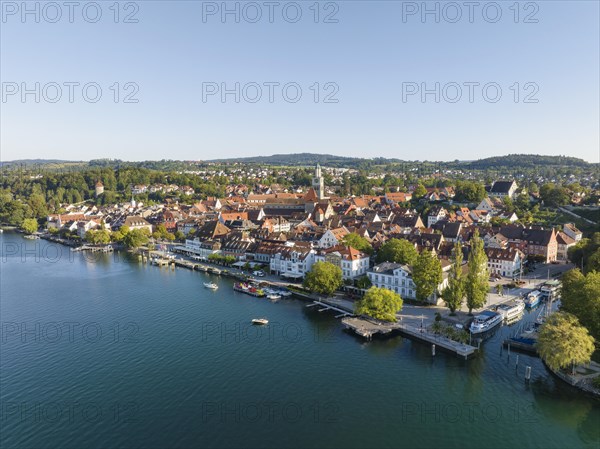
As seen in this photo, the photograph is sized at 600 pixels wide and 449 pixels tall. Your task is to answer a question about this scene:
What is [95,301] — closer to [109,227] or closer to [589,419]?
[589,419]

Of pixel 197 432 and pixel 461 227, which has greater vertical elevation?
pixel 461 227

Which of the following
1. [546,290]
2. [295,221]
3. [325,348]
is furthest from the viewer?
[295,221]

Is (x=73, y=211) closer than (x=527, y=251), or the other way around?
(x=527, y=251)

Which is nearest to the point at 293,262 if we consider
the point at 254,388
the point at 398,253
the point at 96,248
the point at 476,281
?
the point at 398,253

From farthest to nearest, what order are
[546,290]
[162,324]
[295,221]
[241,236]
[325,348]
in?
1. [295,221]
2. [241,236]
3. [546,290]
4. [162,324]
5. [325,348]

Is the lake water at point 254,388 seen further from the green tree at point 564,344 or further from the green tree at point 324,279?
the green tree at point 324,279

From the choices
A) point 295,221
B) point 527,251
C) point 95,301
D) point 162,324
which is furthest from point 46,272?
point 527,251

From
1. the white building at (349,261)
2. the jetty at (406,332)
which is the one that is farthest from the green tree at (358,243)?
the jetty at (406,332)

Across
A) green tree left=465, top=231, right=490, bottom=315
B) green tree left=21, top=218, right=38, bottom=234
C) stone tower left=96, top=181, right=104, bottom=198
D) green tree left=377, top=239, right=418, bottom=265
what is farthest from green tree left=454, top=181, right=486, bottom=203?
stone tower left=96, top=181, right=104, bottom=198

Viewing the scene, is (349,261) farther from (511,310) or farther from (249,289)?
(511,310)
